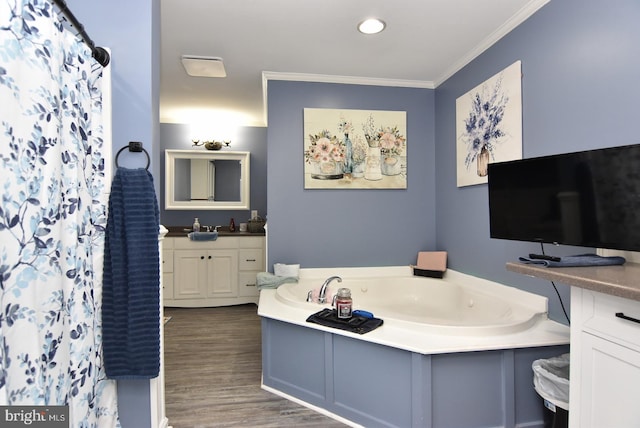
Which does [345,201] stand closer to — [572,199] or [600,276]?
[572,199]

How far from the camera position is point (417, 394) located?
1629 millimetres

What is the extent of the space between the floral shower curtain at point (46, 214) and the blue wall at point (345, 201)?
1811mm

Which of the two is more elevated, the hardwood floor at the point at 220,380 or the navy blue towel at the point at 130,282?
the navy blue towel at the point at 130,282

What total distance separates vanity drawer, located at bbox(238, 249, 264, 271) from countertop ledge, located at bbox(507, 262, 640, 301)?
10.7 ft

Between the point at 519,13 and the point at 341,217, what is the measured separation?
2.01 metres

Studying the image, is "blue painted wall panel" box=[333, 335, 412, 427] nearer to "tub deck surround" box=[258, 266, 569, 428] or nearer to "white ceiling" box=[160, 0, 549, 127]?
"tub deck surround" box=[258, 266, 569, 428]

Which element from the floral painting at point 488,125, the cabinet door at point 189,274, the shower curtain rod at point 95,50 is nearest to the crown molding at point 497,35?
the floral painting at point 488,125

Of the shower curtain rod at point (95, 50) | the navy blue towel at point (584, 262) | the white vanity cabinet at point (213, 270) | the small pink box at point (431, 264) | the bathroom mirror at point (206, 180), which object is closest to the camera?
the shower curtain rod at point (95, 50)

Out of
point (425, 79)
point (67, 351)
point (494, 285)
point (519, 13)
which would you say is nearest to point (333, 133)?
point (425, 79)

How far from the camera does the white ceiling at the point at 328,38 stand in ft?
6.48

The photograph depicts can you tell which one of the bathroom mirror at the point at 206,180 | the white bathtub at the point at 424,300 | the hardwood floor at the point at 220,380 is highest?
the bathroom mirror at the point at 206,180

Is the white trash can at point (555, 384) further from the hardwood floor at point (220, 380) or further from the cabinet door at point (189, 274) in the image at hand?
the cabinet door at point (189, 274)

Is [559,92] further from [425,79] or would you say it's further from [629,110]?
[425,79]

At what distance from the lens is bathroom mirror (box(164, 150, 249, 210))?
4.45m
